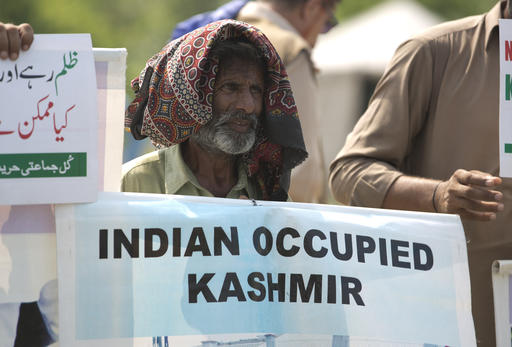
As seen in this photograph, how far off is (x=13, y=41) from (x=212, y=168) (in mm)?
967

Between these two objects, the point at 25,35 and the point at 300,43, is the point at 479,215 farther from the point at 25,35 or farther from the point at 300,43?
the point at 300,43

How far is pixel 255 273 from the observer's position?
2.71 meters

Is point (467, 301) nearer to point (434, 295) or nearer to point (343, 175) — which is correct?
point (434, 295)

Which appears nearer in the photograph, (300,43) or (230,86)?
(230,86)

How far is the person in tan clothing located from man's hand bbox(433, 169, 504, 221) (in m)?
1.80

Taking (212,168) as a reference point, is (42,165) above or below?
below

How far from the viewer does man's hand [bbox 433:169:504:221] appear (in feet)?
9.46

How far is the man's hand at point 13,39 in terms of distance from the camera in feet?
8.42

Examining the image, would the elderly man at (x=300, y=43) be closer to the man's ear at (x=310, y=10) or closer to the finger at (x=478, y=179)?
the man's ear at (x=310, y=10)

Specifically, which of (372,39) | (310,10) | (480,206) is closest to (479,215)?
(480,206)

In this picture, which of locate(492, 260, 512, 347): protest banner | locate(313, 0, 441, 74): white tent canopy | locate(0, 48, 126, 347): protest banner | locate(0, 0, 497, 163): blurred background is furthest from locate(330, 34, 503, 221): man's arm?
locate(313, 0, 441, 74): white tent canopy

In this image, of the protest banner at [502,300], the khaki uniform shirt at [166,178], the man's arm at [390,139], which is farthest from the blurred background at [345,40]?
the protest banner at [502,300]

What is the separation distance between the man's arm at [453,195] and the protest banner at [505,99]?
0.10 meters

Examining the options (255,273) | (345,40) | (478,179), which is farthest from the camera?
(345,40)
